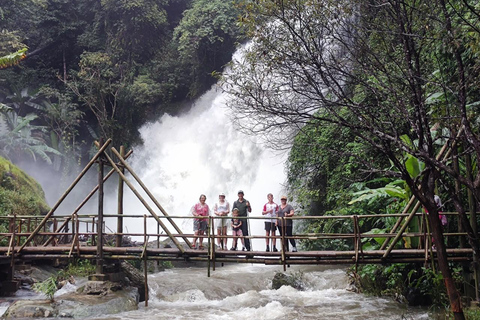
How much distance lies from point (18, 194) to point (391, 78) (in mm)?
15050

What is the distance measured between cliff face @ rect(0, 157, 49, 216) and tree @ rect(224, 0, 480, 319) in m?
12.2

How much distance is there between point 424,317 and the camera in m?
8.34

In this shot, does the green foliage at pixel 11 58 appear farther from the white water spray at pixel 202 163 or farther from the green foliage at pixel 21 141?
the white water spray at pixel 202 163

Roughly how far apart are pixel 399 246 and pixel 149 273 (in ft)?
26.8

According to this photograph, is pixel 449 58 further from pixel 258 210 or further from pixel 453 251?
pixel 258 210

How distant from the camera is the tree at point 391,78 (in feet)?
16.6

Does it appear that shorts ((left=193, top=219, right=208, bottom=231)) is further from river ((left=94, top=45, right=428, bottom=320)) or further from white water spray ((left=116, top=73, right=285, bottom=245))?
white water spray ((left=116, top=73, right=285, bottom=245))

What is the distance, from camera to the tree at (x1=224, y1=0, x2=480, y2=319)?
5066mm

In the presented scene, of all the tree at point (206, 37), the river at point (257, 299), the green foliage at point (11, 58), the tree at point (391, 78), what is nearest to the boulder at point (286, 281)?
the river at point (257, 299)

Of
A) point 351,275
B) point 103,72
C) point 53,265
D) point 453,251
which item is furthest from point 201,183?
point 453,251

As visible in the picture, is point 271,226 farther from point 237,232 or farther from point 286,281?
point 286,281

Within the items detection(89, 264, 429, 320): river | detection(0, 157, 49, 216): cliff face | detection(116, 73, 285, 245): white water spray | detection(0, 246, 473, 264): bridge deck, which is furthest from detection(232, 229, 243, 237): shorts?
detection(0, 157, 49, 216): cliff face

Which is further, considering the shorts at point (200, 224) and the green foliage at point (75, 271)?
the green foliage at point (75, 271)

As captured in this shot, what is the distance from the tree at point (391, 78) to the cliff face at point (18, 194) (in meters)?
12.2
